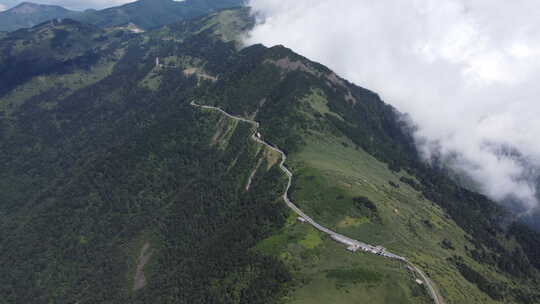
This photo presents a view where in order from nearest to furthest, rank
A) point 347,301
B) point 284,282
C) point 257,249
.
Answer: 1. point 347,301
2. point 284,282
3. point 257,249

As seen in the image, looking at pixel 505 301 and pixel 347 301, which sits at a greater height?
pixel 347 301

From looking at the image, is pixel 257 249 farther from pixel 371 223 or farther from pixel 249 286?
pixel 371 223

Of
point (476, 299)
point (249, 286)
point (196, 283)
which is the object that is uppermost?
point (476, 299)

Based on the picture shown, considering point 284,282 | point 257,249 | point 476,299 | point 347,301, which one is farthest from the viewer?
point 257,249

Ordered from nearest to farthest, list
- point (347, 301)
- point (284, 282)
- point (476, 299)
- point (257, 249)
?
1. point (347, 301)
2. point (284, 282)
3. point (476, 299)
4. point (257, 249)

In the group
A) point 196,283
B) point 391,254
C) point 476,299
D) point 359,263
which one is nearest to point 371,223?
point 391,254

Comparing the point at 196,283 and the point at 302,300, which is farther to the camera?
the point at 196,283

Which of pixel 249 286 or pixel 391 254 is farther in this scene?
pixel 391 254

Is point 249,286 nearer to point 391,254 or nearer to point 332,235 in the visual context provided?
point 332,235

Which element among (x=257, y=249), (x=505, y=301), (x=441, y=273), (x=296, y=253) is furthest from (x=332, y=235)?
(x=505, y=301)
